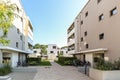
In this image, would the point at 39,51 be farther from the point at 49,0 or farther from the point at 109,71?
the point at 109,71

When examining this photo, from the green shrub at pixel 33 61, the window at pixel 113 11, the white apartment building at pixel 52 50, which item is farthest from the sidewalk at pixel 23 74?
the white apartment building at pixel 52 50

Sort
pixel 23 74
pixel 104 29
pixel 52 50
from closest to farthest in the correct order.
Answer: pixel 23 74
pixel 104 29
pixel 52 50

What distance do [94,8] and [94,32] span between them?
13.0 ft

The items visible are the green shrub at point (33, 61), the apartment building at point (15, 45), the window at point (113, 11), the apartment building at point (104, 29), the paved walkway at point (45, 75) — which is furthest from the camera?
the green shrub at point (33, 61)

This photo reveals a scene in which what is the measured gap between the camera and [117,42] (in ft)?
61.7

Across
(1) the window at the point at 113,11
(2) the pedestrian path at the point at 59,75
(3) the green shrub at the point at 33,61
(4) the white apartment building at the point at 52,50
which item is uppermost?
(1) the window at the point at 113,11

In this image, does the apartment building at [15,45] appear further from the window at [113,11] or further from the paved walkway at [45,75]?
the window at [113,11]

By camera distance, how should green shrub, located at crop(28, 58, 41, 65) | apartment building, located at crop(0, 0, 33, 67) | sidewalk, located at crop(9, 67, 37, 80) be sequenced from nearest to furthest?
1. sidewalk, located at crop(9, 67, 37, 80)
2. apartment building, located at crop(0, 0, 33, 67)
3. green shrub, located at crop(28, 58, 41, 65)

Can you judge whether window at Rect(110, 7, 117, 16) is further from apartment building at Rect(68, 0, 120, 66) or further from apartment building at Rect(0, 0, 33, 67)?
apartment building at Rect(0, 0, 33, 67)

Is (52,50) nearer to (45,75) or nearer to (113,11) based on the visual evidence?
(45,75)

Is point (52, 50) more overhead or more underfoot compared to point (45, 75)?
more overhead

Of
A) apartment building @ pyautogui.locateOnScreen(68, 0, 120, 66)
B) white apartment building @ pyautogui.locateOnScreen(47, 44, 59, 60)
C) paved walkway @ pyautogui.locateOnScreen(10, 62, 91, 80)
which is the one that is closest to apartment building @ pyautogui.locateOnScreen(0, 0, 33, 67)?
paved walkway @ pyautogui.locateOnScreen(10, 62, 91, 80)

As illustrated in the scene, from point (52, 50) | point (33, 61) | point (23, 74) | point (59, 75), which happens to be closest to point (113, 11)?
point (59, 75)

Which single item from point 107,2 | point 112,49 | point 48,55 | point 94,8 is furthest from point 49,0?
point 48,55
